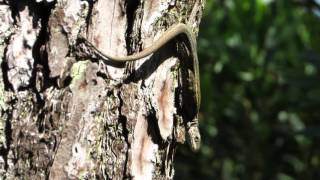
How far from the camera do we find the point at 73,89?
154 cm

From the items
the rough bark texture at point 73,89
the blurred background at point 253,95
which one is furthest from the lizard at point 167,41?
the blurred background at point 253,95

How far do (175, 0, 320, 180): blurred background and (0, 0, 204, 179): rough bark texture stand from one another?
102 inches

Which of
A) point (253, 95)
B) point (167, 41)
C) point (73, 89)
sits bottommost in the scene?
point (73, 89)

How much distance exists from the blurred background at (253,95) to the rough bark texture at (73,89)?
2586 mm

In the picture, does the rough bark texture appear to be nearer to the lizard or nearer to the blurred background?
the lizard

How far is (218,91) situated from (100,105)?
287 cm

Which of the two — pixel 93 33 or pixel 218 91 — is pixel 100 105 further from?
pixel 218 91

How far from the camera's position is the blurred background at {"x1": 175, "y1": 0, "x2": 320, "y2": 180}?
4.25 metres

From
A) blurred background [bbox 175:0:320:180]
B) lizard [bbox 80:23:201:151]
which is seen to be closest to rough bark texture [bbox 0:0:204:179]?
lizard [bbox 80:23:201:151]

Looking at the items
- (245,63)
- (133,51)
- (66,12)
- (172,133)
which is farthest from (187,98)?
(245,63)

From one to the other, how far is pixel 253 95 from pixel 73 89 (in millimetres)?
2848

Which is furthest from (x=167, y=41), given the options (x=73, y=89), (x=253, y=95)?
(x=253, y=95)

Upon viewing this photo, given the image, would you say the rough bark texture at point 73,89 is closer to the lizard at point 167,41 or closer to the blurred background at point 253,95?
the lizard at point 167,41

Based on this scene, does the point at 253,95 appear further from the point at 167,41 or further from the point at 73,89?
the point at 73,89
